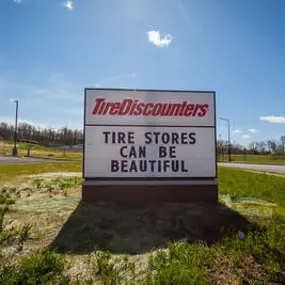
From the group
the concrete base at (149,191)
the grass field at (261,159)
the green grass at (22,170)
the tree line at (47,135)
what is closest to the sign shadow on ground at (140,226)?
the concrete base at (149,191)

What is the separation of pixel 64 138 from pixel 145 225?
11061 centimetres

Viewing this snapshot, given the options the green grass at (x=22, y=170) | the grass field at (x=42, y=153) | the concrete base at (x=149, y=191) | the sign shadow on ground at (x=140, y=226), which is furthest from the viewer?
the grass field at (x=42, y=153)

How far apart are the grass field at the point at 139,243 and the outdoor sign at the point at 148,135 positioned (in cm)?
111

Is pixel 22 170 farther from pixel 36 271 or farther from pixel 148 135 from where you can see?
pixel 36 271

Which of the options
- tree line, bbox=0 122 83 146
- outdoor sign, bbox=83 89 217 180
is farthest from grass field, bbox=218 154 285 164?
tree line, bbox=0 122 83 146

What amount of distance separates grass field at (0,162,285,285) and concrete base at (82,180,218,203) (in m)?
0.32

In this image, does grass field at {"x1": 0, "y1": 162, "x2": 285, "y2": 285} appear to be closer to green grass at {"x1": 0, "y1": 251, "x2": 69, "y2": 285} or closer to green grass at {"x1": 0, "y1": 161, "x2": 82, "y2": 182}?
green grass at {"x1": 0, "y1": 251, "x2": 69, "y2": 285}

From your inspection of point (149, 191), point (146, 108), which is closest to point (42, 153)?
point (146, 108)

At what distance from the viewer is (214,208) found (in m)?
6.14

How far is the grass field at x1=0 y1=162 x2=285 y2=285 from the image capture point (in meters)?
2.99

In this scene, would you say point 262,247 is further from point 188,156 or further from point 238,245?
point 188,156

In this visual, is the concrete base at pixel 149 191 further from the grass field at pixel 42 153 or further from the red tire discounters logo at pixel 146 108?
the grass field at pixel 42 153

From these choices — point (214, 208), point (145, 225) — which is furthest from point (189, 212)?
point (145, 225)

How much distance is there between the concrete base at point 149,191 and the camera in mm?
6531
